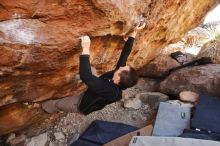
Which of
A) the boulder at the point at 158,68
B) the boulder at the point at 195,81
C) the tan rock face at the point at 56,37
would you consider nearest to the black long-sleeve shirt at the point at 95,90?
the tan rock face at the point at 56,37

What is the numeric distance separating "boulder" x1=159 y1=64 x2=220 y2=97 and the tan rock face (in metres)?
1.17

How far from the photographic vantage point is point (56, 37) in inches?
136

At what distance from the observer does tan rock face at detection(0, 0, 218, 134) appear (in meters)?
3.17

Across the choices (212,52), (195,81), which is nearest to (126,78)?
(195,81)

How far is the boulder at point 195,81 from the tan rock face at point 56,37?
117cm

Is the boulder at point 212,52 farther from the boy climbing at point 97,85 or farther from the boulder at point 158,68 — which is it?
the boy climbing at point 97,85

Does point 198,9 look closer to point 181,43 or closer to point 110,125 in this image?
point 181,43

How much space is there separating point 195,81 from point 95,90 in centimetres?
254

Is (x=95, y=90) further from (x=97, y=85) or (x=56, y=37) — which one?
(x=56, y=37)

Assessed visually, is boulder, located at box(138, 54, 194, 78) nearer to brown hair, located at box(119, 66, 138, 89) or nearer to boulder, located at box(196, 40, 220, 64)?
boulder, located at box(196, 40, 220, 64)

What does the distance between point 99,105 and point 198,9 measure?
3413 mm

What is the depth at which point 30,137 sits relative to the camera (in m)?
4.77

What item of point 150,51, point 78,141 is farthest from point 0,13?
point 150,51

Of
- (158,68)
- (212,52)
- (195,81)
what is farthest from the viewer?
(212,52)
